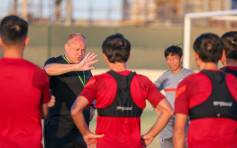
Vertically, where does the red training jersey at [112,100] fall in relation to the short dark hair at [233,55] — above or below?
below

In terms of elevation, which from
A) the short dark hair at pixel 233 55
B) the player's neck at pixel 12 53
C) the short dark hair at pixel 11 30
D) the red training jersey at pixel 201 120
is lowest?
the red training jersey at pixel 201 120

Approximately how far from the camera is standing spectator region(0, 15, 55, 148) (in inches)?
138

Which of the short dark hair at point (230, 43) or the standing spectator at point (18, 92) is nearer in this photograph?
the standing spectator at point (18, 92)

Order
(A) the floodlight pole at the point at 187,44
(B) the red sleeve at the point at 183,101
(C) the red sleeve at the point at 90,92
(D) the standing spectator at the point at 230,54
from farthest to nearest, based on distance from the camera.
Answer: (A) the floodlight pole at the point at 187,44
(D) the standing spectator at the point at 230,54
(C) the red sleeve at the point at 90,92
(B) the red sleeve at the point at 183,101

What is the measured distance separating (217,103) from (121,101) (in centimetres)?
82

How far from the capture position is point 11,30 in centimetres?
357

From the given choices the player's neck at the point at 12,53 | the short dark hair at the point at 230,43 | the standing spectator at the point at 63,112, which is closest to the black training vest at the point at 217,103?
the short dark hair at the point at 230,43

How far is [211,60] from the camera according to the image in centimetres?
383

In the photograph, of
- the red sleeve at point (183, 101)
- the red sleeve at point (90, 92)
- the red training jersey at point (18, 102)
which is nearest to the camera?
the red training jersey at point (18, 102)

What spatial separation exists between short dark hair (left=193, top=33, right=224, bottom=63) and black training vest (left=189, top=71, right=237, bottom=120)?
127 mm

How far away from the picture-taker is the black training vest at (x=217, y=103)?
373 centimetres

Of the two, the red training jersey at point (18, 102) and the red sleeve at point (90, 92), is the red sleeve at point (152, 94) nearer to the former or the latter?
the red sleeve at point (90, 92)

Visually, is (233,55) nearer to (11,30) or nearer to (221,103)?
(221,103)

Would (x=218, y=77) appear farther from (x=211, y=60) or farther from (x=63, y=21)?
(x=63, y=21)
